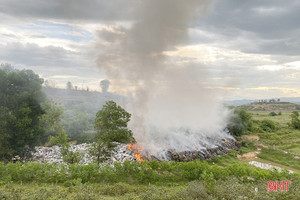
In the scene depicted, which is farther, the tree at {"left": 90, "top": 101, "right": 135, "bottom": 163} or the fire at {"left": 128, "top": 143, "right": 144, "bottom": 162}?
the fire at {"left": 128, "top": 143, "right": 144, "bottom": 162}

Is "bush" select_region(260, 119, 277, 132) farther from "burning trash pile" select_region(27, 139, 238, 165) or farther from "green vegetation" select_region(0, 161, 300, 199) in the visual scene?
"green vegetation" select_region(0, 161, 300, 199)

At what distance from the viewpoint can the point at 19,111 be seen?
19.8m

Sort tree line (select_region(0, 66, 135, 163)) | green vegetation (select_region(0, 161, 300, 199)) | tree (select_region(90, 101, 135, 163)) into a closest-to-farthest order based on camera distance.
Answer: green vegetation (select_region(0, 161, 300, 199))
tree (select_region(90, 101, 135, 163))
tree line (select_region(0, 66, 135, 163))

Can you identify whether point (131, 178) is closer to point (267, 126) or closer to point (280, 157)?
point (280, 157)

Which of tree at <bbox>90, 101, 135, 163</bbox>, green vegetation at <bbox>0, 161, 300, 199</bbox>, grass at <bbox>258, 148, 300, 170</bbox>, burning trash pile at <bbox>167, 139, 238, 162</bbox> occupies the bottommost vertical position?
grass at <bbox>258, 148, 300, 170</bbox>

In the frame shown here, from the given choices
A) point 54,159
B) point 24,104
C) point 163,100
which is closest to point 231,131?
point 163,100

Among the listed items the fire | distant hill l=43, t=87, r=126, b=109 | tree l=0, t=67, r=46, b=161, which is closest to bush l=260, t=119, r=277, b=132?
the fire

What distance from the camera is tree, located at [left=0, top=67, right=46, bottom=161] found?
1948 centimetres

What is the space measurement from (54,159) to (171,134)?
1327cm

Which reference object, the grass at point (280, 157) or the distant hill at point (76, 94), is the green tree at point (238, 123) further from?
the distant hill at point (76, 94)

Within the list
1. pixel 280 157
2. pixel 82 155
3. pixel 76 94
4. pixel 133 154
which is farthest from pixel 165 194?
pixel 76 94

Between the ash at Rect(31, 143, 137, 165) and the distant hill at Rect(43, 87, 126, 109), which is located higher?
the distant hill at Rect(43, 87, 126, 109)

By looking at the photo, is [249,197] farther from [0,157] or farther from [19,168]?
[0,157]

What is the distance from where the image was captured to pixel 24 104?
Answer: 20094mm
